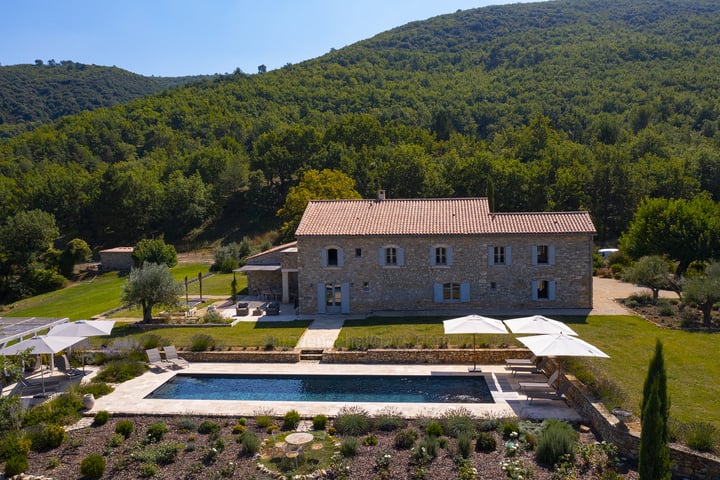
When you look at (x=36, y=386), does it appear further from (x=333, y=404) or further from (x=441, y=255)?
(x=441, y=255)

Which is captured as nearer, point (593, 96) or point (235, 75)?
point (593, 96)

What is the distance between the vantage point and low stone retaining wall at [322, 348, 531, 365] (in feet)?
71.7

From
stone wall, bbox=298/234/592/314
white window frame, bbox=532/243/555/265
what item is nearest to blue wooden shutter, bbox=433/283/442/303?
stone wall, bbox=298/234/592/314

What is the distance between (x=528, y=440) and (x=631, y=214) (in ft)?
157

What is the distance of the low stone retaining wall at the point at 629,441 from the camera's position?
492 inches

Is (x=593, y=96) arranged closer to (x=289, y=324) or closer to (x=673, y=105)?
(x=673, y=105)

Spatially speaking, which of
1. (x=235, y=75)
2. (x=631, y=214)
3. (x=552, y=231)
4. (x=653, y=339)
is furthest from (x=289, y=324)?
(x=235, y=75)

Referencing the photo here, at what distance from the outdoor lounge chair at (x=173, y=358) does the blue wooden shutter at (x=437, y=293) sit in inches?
544

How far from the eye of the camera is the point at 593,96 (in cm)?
9775

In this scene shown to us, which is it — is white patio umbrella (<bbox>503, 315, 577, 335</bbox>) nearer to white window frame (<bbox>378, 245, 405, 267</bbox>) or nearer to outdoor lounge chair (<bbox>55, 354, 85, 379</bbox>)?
white window frame (<bbox>378, 245, 405, 267</bbox>)

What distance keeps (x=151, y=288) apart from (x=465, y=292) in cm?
1695

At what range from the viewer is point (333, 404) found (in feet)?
58.3

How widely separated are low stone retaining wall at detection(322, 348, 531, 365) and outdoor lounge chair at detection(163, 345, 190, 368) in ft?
19.0

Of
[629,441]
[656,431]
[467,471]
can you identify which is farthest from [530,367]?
[656,431]
